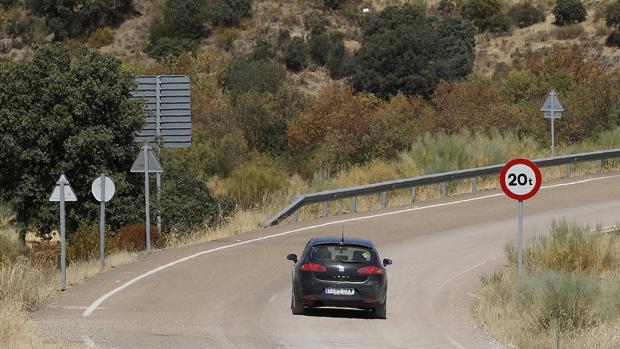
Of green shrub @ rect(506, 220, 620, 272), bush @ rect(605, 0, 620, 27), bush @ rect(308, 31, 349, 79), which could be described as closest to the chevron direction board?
green shrub @ rect(506, 220, 620, 272)

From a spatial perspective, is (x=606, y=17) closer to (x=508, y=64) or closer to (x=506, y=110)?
(x=508, y=64)

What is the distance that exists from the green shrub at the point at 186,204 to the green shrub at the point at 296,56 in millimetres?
51060

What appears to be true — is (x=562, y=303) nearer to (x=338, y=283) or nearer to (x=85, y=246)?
(x=338, y=283)

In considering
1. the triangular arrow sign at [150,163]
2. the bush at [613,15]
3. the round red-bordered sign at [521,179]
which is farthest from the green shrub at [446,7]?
the round red-bordered sign at [521,179]

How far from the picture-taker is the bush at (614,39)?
82812 mm

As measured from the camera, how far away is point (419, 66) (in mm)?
74500

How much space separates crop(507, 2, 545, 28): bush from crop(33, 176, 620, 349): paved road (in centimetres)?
5747

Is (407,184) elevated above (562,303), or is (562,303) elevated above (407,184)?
(407,184)

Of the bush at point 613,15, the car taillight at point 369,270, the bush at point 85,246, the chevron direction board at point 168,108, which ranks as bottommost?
the bush at point 85,246

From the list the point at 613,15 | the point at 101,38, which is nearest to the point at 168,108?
the point at 613,15

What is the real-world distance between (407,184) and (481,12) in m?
60.9

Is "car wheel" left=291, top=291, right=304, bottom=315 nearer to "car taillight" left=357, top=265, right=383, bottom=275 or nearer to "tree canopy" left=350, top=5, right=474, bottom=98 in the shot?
"car taillight" left=357, top=265, right=383, bottom=275

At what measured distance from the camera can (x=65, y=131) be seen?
31594 mm

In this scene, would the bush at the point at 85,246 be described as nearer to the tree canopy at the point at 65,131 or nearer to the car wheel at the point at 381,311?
the tree canopy at the point at 65,131
